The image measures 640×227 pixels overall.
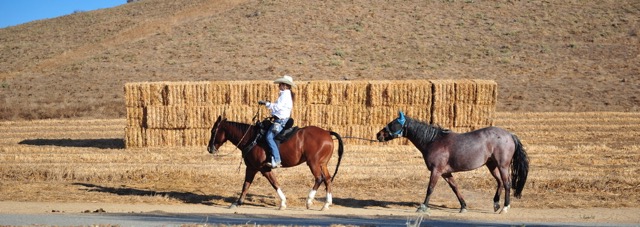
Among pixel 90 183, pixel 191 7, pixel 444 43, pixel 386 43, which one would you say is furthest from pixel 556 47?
pixel 90 183

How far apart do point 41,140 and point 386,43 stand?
26.5 metres

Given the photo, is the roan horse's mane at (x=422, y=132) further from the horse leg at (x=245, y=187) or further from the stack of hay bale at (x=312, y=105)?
the stack of hay bale at (x=312, y=105)

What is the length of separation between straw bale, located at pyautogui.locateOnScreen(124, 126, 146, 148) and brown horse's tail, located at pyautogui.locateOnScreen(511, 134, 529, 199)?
531 inches

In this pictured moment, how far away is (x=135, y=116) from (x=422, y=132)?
12.9 m

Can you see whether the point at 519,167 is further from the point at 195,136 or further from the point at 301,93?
the point at 195,136

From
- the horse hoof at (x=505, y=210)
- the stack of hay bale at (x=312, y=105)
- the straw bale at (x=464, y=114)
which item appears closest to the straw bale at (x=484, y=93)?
the stack of hay bale at (x=312, y=105)

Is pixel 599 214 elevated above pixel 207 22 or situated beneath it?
situated beneath

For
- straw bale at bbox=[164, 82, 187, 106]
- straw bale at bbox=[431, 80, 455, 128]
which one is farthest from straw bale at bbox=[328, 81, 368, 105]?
straw bale at bbox=[164, 82, 187, 106]

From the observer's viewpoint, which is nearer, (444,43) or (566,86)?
(566,86)

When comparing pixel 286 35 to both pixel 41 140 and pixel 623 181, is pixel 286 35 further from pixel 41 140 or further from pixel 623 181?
pixel 623 181

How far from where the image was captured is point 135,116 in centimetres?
2644

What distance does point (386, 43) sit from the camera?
5050 centimetres

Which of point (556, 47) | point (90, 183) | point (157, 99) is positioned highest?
point (556, 47)

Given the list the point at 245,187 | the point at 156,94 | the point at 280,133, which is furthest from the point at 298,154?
the point at 156,94
